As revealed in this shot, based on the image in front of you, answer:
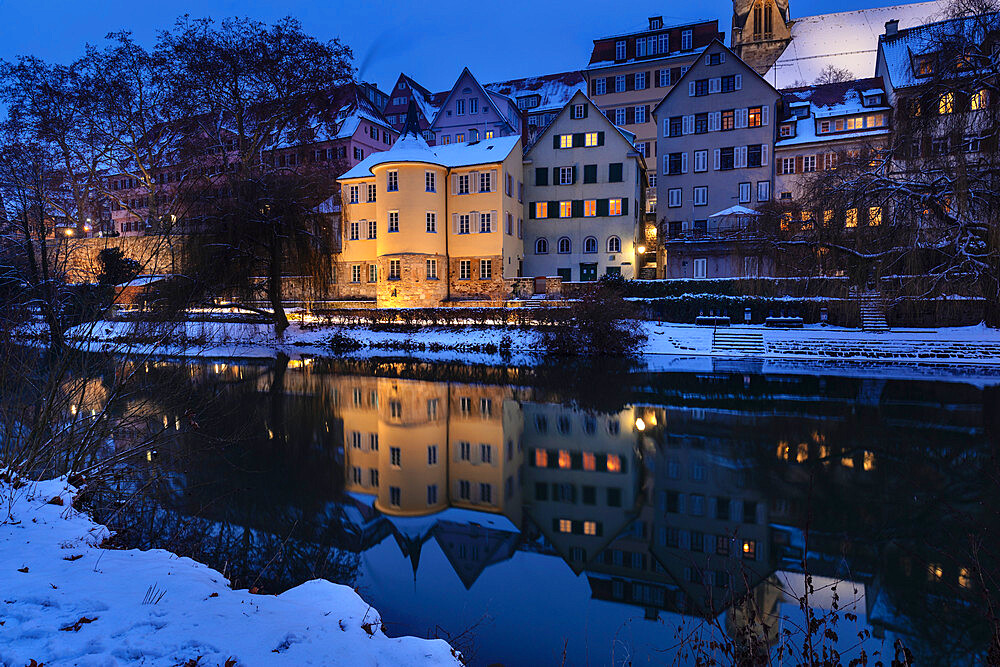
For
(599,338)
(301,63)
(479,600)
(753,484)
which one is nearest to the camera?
(479,600)

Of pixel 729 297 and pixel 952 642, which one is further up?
pixel 729 297

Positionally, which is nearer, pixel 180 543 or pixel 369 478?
pixel 180 543

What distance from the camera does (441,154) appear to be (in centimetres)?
3934

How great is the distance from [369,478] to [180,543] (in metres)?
3.79

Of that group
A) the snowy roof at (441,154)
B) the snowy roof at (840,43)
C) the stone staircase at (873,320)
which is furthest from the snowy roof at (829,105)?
the snowy roof at (441,154)

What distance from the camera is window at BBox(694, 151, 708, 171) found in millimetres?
40750

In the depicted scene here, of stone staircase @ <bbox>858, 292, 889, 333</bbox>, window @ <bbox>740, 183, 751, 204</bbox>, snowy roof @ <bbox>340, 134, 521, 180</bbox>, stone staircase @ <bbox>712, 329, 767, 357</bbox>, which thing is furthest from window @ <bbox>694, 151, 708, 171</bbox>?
stone staircase @ <bbox>858, 292, 889, 333</bbox>

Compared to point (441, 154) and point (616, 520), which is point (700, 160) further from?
point (616, 520)

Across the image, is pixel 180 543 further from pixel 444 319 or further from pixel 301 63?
pixel 301 63

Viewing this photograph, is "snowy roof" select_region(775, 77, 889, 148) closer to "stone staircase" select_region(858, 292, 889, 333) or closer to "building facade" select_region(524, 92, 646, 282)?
"building facade" select_region(524, 92, 646, 282)

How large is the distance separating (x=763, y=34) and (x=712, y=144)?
2897cm

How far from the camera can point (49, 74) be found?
3572cm

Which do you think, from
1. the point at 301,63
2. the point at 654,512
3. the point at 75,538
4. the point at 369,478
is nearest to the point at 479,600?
the point at 654,512

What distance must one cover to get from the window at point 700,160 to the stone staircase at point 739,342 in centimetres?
1693
